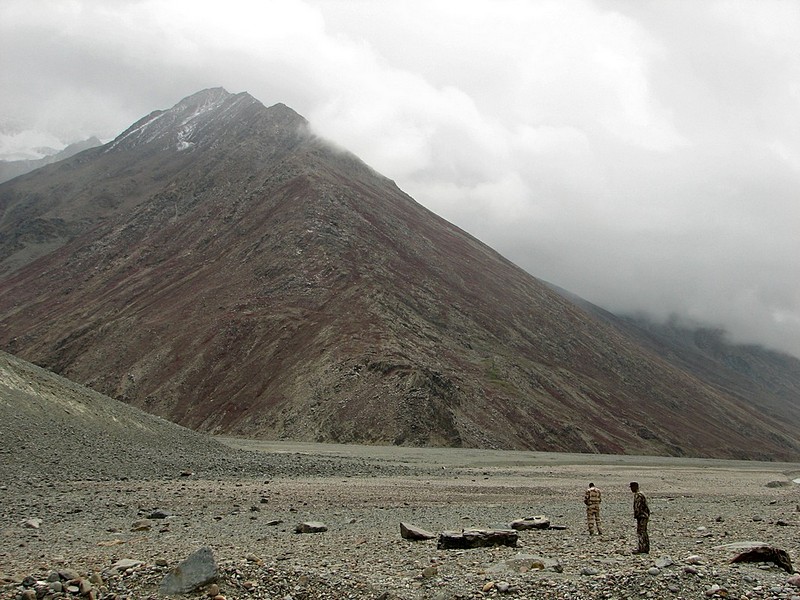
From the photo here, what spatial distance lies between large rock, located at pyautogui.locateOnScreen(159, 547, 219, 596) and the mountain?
63541 mm

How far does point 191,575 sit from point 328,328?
85153 mm

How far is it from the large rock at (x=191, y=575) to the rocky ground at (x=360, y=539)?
16 cm

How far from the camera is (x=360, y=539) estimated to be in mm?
16703

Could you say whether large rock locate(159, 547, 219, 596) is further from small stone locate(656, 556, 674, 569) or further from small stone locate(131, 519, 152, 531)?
small stone locate(656, 556, 674, 569)

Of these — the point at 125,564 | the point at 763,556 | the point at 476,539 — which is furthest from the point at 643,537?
the point at 125,564

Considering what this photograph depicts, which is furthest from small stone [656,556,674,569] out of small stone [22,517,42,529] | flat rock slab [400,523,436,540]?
small stone [22,517,42,529]

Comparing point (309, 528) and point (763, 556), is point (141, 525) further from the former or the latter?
point (763, 556)

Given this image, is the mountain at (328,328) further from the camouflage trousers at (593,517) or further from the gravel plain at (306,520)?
the camouflage trousers at (593,517)

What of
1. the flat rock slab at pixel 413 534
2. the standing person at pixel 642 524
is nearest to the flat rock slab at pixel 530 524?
the flat rock slab at pixel 413 534

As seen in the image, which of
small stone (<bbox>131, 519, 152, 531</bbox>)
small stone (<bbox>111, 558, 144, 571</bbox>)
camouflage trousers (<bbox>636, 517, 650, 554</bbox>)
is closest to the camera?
small stone (<bbox>111, 558, 144, 571</bbox>)

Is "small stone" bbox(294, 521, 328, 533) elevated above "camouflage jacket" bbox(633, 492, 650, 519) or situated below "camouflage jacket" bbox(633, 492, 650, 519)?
below

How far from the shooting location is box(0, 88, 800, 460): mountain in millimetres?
84000

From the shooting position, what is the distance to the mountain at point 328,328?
84000 millimetres

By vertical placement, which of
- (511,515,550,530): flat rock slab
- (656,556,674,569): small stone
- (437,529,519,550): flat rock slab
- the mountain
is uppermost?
the mountain
